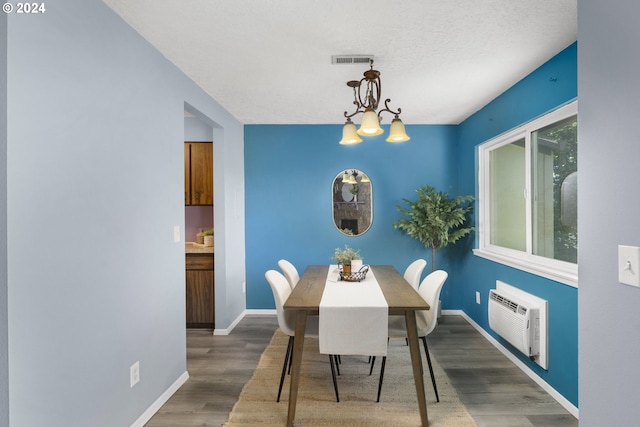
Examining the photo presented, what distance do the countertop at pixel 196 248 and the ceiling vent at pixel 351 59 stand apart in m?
2.52

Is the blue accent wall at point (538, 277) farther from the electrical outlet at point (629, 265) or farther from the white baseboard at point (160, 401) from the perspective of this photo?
the white baseboard at point (160, 401)

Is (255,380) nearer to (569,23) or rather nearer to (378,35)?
(378,35)

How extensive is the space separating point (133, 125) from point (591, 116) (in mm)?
2286

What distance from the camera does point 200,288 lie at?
13.4 feet

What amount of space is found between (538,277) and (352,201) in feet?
7.73

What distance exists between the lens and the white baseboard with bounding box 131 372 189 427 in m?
2.21

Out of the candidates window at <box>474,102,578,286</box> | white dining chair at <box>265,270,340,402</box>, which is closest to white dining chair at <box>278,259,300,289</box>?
white dining chair at <box>265,270,340,402</box>

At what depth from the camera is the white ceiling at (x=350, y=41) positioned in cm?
196

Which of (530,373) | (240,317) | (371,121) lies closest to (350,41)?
(371,121)

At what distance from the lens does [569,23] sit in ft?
6.89

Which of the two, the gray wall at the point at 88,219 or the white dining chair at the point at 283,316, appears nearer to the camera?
the gray wall at the point at 88,219

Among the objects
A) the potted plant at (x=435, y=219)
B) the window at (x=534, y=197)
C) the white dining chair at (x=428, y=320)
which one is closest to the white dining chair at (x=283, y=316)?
the white dining chair at (x=428, y=320)

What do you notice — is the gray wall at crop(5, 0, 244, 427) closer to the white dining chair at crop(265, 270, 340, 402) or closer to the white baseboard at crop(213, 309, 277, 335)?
the white dining chair at crop(265, 270, 340, 402)

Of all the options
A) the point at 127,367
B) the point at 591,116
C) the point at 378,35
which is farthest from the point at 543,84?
the point at 127,367
